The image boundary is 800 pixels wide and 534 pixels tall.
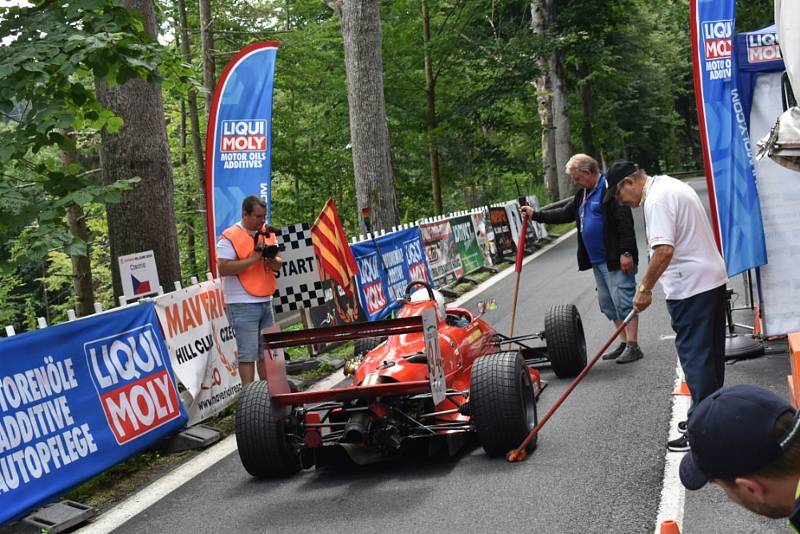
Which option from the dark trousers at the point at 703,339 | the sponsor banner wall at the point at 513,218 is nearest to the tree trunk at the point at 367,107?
the sponsor banner wall at the point at 513,218

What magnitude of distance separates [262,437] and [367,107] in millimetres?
9953

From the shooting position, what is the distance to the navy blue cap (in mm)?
2281

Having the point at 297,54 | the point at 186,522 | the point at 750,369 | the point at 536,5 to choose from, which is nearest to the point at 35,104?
the point at 186,522

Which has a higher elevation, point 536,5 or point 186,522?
point 536,5

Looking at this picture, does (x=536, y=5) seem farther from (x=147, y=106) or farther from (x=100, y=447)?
(x=100, y=447)

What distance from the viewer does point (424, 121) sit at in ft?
89.8

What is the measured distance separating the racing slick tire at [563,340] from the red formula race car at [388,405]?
1.55 meters

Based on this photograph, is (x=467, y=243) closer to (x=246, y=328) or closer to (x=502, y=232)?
(x=502, y=232)

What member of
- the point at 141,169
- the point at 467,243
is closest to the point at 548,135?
the point at 467,243

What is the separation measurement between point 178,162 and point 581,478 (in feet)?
103

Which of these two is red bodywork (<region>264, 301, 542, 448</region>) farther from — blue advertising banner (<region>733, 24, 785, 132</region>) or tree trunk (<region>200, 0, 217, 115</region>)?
tree trunk (<region>200, 0, 217, 115</region>)

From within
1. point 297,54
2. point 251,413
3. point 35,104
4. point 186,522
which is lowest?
point 186,522

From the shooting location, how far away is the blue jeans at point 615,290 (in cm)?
969

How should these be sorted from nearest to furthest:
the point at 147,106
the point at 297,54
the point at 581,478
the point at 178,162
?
the point at 581,478, the point at 147,106, the point at 297,54, the point at 178,162
